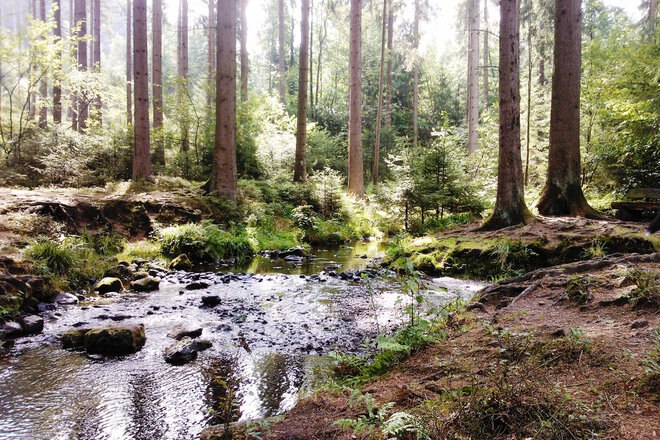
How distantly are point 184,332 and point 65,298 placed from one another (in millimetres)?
2983

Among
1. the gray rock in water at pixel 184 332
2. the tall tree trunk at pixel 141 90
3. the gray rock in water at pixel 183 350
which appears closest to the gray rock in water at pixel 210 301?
the gray rock in water at pixel 184 332

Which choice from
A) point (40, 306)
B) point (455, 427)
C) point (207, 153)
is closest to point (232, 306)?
point (40, 306)

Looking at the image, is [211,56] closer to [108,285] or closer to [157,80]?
[157,80]

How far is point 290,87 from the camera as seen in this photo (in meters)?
37.6

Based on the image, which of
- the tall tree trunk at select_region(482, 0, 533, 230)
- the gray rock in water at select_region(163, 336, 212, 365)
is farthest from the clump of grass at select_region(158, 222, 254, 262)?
the tall tree trunk at select_region(482, 0, 533, 230)

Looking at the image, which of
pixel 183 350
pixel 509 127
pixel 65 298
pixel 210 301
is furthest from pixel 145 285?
pixel 509 127

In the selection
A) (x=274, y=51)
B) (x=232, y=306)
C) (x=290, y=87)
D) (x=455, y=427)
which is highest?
(x=274, y=51)

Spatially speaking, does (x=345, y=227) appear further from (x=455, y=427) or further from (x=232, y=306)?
(x=455, y=427)

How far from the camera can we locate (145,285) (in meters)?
7.86

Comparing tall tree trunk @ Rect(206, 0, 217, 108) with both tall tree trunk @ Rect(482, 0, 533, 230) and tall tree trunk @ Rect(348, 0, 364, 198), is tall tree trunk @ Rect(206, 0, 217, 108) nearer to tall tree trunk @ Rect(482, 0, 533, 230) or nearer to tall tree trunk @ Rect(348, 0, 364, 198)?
tall tree trunk @ Rect(348, 0, 364, 198)

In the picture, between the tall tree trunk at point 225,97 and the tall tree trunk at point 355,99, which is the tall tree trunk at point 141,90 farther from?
the tall tree trunk at point 355,99

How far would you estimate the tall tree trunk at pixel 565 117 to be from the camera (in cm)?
1030

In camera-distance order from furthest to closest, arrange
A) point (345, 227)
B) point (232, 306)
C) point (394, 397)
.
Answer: point (345, 227), point (232, 306), point (394, 397)

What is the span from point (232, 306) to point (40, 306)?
2910mm
